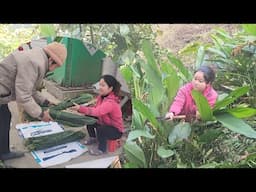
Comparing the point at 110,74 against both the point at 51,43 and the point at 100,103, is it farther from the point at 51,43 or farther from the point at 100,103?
the point at 51,43

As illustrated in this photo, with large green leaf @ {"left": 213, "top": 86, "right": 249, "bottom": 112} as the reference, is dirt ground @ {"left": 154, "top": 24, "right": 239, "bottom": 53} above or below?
above

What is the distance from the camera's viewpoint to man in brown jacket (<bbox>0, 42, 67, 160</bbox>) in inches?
95.7

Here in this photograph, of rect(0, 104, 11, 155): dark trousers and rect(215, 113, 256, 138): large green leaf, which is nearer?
rect(215, 113, 256, 138): large green leaf

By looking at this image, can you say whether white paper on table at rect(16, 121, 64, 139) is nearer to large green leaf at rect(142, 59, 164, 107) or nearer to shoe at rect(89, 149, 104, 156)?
shoe at rect(89, 149, 104, 156)

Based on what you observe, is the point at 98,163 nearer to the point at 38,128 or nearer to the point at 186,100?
the point at 38,128

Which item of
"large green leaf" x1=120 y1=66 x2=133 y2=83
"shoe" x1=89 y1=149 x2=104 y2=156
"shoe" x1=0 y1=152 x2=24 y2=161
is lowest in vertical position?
"shoe" x1=0 y1=152 x2=24 y2=161

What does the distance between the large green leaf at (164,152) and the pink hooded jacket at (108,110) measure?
0.21 m

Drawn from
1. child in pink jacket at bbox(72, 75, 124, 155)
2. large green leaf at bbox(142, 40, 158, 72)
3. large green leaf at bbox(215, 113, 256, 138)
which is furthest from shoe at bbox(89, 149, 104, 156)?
large green leaf at bbox(215, 113, 256, 138)

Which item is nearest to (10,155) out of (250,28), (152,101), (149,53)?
(152,101)

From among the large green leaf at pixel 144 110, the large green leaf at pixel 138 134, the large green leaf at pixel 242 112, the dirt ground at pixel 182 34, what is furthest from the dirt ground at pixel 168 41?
the large green leaf at pixel 242 112

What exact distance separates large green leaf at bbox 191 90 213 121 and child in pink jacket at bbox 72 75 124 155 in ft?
1.25

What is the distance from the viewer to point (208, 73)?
2447 millimetres

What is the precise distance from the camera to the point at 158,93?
2.47 meters
